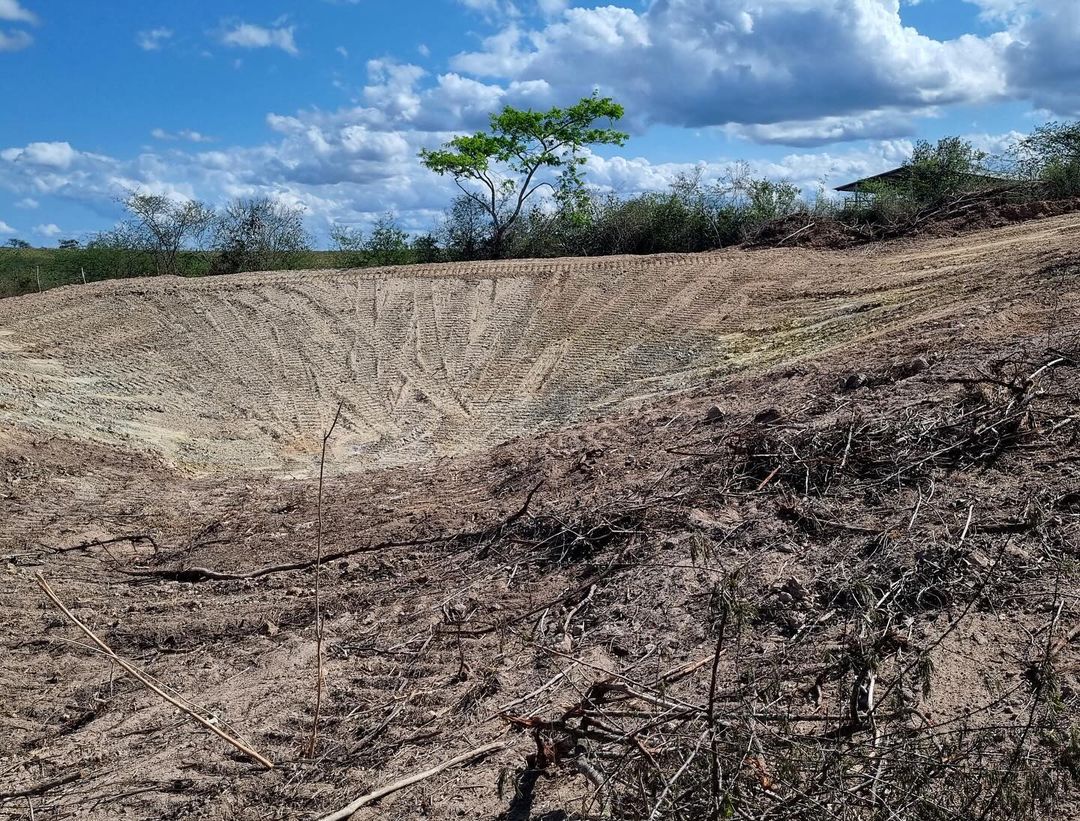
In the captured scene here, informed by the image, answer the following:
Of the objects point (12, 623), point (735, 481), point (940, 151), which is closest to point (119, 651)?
point (12, 623)

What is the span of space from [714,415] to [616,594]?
3749mm

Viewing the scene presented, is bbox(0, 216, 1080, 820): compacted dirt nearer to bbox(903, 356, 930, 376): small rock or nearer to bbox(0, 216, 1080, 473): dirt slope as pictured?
bbox(903, 356, 930, 376): small rock

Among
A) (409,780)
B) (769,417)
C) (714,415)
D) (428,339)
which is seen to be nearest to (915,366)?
(769,417)

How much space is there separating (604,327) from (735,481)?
943 centimetres

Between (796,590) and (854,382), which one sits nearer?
(796,590)

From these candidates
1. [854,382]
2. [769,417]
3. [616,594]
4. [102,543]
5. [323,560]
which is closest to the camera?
[616,594]

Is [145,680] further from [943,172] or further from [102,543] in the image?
[943,172]

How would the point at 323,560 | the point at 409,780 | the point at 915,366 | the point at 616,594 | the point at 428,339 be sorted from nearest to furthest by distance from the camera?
the point at 409,780 < the point at 616,594 < the point at 323,560 < the point at 915,366 < the point at 428,339

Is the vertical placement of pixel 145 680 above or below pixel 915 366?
below

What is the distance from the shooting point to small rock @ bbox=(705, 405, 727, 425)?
8.77m

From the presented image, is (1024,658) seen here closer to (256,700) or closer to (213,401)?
(256,700)

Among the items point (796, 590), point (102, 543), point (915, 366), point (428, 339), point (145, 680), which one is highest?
point (428, 339)

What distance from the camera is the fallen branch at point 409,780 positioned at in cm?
377

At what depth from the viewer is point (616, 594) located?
546 centimetres
